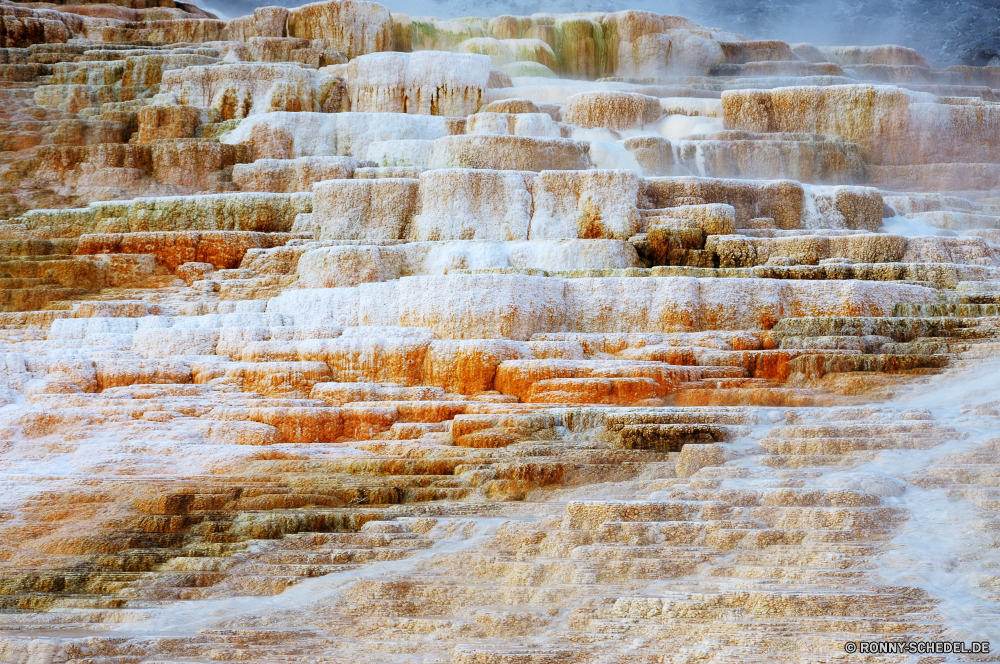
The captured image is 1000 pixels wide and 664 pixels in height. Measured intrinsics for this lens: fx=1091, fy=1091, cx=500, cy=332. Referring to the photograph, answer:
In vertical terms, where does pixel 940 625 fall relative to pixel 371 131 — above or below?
below

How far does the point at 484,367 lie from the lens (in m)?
8.64

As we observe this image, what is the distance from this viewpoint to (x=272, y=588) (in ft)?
18.3

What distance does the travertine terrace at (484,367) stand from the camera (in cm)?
515

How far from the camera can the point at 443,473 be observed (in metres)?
6.96

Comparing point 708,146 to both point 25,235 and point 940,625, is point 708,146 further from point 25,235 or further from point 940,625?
point 940,625

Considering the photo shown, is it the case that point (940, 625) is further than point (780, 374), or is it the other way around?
point (780, 374)

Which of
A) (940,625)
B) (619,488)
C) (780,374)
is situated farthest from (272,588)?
(780,374)

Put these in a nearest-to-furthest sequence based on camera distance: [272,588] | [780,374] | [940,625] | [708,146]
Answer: [940,625] → [272,588] → [780,374] → [708,146]

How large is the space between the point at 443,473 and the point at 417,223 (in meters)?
6.15

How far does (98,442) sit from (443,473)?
8.30ft

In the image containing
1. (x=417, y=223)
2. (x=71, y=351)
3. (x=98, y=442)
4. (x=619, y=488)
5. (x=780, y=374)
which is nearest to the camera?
(x=619, y=488)

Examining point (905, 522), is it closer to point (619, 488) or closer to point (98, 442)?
point (619, 488)

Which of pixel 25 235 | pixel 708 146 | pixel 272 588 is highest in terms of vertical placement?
pixel 708 146

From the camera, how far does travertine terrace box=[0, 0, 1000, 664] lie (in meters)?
5.15
